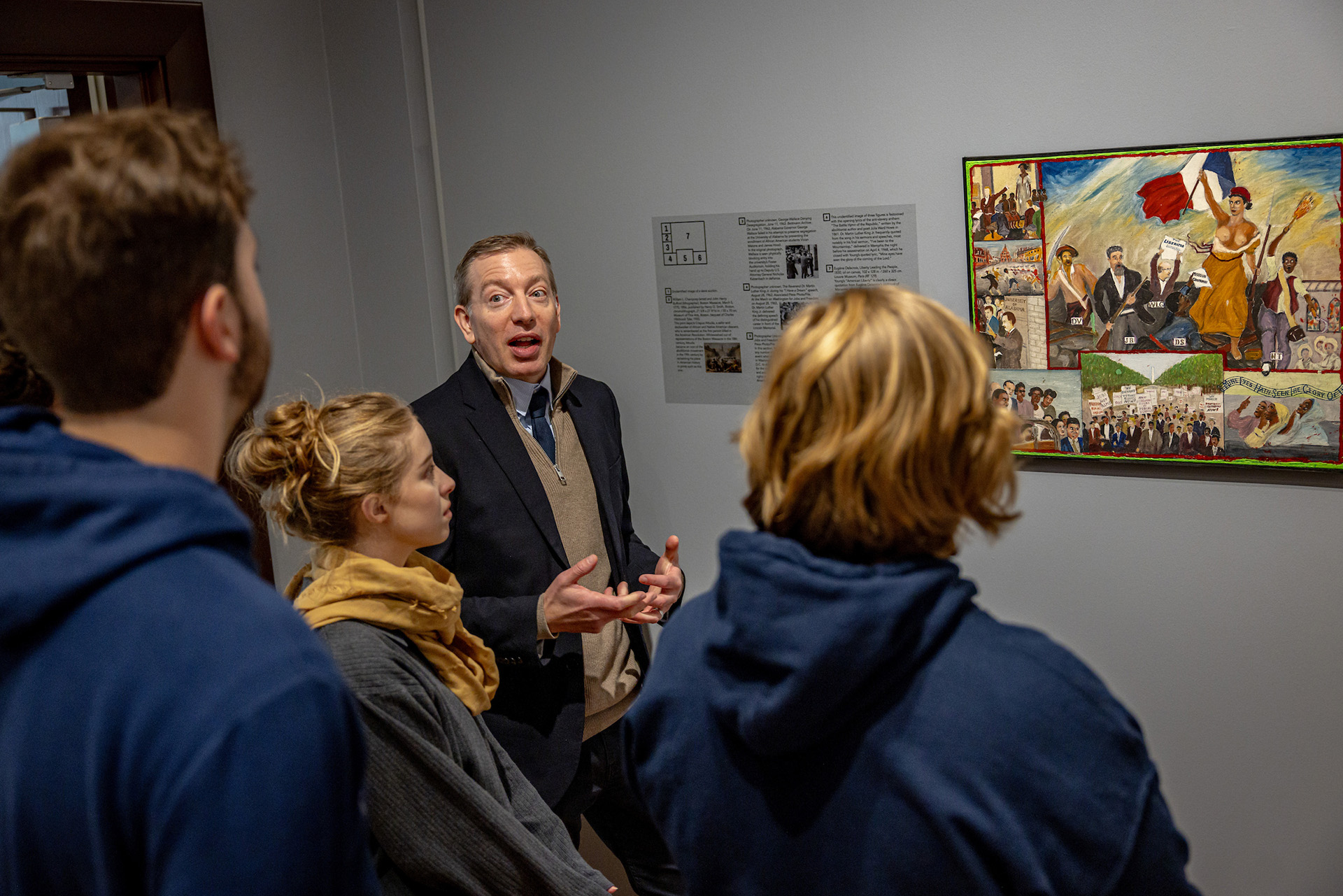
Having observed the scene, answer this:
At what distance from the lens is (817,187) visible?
9.34 ft

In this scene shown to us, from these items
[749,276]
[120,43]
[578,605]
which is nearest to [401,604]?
[578,605]

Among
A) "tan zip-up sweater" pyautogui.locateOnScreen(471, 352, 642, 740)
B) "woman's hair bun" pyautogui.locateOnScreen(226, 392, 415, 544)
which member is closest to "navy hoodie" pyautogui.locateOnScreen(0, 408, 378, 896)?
"woman's hair bun" pyautogui.locateOnScreen(226, 392, 415, 544)

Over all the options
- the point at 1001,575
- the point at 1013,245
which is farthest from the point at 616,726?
the point at 1013,245

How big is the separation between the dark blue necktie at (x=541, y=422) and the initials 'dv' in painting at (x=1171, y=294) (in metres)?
1.08

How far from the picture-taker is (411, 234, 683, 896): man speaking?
255 cm

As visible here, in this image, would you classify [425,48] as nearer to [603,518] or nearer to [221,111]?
[221,111]

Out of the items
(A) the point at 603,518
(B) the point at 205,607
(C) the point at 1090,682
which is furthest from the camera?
(A) the point at 603,518

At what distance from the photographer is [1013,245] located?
8.46 feet

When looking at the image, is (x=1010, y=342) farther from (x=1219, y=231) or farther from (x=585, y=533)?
(x=585, y=533)

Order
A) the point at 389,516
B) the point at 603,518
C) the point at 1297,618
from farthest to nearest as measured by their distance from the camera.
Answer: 1. the point at 603,518
2. the point at 1297,618
3. the point at 389,516

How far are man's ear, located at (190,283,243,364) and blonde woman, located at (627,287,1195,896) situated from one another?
0.52m

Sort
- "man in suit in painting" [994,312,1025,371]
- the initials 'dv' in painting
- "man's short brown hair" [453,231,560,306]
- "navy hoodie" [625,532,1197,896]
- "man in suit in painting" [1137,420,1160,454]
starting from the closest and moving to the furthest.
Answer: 1. "navy hoodie" [625,532,1197,896]
2. the initials 'dv' in painting
3. "man in suit in painting" [1137,420,1160,454]
4. "man in suit in painting" [994,312,1025,371]
5. "man's short brown hair" [453,231,560,306]

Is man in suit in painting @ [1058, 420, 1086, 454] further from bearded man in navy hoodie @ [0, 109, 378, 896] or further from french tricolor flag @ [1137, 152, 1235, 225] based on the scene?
bearded man in navy hoodie @ [0, 109, 378, 896]

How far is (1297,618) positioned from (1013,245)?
1037 mm
